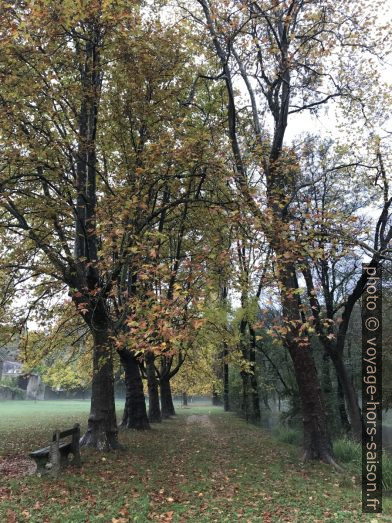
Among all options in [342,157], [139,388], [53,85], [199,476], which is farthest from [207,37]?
[139,388]

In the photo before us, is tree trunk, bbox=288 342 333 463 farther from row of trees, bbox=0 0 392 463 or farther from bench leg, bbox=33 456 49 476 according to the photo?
bench leg, bbox=33 456 49 476

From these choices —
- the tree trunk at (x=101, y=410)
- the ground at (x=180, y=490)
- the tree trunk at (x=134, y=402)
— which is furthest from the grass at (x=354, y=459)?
the tree trunk at (x=134, y=402)

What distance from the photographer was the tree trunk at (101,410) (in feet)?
37.2

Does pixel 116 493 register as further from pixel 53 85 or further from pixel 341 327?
pixel 341 327

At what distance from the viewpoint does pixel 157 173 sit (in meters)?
9.60

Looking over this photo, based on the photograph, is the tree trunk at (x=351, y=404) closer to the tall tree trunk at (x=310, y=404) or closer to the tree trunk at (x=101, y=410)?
the tall tree trunk at (x=310, y=404)

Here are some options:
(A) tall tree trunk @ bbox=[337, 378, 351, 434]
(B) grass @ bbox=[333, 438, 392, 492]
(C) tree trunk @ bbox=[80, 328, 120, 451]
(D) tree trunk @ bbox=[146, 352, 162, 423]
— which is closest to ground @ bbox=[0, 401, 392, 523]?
(C) tree trunk @ bbox=[80, 328, 120, 451]

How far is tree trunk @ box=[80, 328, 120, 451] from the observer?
1133cm

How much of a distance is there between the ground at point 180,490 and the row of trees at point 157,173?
152 centimetres

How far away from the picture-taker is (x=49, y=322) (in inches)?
589

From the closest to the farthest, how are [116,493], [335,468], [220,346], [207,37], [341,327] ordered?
[116,493] < [335,468] < [207,37] < [341,327] < [220,346]

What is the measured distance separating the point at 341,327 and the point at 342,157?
276 inches

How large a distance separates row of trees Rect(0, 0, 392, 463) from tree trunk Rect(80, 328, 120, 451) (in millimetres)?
40

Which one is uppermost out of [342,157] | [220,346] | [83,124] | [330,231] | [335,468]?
[342,157]
